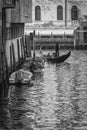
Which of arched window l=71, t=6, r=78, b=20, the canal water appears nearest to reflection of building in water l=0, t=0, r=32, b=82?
the canal water

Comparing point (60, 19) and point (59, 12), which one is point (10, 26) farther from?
point (59, 12)

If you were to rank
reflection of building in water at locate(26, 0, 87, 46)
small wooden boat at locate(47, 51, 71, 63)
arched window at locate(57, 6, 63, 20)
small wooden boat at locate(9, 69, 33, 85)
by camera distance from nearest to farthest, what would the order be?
small wooden boat at locate(9, 69, 33, 85) < small wooden boat at locate(47, 51, 71, 63) < reflection of building in water at locate(26, 0, 87, 46) < arched window at locate(57, 6, 63, 20)

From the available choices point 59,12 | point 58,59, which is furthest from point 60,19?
point 58,59

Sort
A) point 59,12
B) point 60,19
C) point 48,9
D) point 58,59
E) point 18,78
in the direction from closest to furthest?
point 18,78, point 58,59, point 60,19, point 59,12, point 48,9

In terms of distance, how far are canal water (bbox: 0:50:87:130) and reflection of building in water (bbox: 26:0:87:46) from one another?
5103 centimetres

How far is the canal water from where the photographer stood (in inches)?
1072

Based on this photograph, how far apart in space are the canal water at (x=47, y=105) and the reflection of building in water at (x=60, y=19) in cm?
5103

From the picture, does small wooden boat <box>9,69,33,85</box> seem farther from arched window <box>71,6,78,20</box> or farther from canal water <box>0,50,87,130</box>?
arched window <box>71,6,78,20</box>

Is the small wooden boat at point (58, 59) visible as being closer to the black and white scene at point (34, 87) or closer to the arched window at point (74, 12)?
the black and white scene at point (34, 87)

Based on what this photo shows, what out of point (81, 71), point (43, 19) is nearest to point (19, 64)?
point (81, 71)

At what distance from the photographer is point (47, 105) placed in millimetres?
32188

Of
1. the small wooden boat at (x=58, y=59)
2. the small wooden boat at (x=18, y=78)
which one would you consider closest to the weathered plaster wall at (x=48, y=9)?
the small wooden boat at (x=58, y=59)

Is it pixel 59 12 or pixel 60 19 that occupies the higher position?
pixel 59 12

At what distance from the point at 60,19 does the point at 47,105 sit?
234 feet
